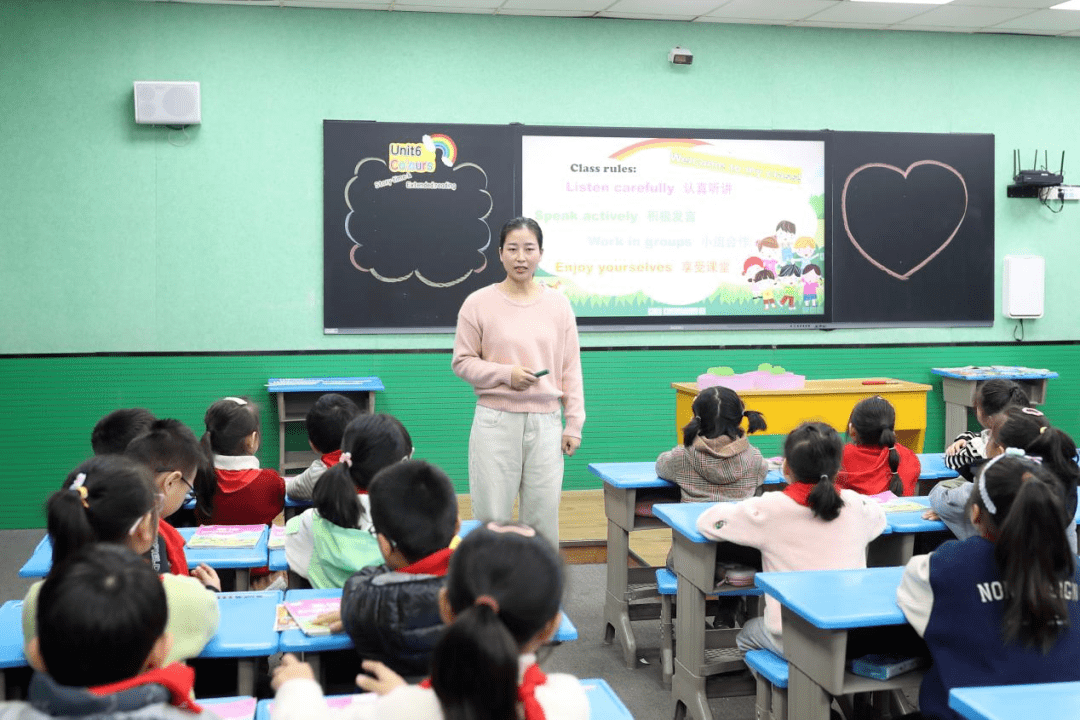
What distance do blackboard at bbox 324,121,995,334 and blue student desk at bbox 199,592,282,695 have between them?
3.72 meters

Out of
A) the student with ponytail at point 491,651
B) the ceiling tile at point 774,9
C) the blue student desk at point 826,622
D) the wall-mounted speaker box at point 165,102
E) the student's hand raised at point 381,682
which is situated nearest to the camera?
the student with ponytail at point 491,651

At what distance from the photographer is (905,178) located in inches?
255

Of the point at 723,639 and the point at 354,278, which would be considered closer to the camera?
the point at 723,639

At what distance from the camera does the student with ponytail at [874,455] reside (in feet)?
11.1

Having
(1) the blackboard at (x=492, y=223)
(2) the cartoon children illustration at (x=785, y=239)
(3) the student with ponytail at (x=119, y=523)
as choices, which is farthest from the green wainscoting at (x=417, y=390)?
(3) the student with ponytail at (x=119, y=523)

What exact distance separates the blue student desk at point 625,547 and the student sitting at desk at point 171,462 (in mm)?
1464

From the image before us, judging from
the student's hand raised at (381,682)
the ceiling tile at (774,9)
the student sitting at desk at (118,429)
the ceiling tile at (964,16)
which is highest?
the ceiling tile at (964,16)

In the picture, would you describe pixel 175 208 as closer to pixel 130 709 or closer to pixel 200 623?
pixel 200 623

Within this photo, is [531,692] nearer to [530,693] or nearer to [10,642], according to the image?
[530,693]

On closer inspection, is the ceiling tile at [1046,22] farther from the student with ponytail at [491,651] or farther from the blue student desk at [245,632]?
the student with ponytail at [491,651]

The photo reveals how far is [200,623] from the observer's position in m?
1.92

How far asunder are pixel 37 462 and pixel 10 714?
458cm

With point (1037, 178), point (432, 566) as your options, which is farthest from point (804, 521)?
point (1037, 178)

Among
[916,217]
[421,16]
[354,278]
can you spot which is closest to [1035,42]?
[916,217]
